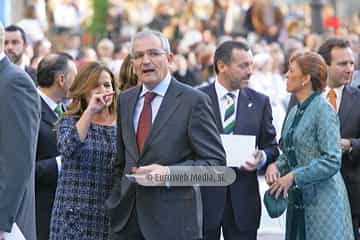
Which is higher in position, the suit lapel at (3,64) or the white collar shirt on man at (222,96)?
the suit lapel at (3,64)

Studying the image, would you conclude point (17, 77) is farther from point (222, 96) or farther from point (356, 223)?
point (356, 223)

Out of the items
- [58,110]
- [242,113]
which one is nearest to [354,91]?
[242,113]

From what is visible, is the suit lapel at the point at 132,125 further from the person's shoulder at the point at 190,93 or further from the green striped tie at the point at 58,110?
the green striped tie at the point at 58,110

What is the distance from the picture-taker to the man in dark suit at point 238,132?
30.8 ft

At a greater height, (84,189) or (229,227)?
(84,189)

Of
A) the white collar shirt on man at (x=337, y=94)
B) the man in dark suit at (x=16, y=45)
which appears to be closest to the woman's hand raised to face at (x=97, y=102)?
the white collar shirt on man at (x=337, y=94)

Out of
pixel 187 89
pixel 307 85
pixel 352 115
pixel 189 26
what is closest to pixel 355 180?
pixel 352 115

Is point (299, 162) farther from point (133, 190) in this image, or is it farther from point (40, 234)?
point (40, 234)

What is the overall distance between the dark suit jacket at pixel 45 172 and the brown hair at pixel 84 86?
0.43 metres

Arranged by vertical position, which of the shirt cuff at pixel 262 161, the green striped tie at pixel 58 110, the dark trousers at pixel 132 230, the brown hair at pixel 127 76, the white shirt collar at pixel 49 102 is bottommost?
the dark trousers at pixel 132 230

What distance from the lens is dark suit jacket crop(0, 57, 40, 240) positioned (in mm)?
7371

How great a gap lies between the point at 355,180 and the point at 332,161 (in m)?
1.24

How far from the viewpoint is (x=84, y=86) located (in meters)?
8.89

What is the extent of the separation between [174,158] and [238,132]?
1.60 metres
